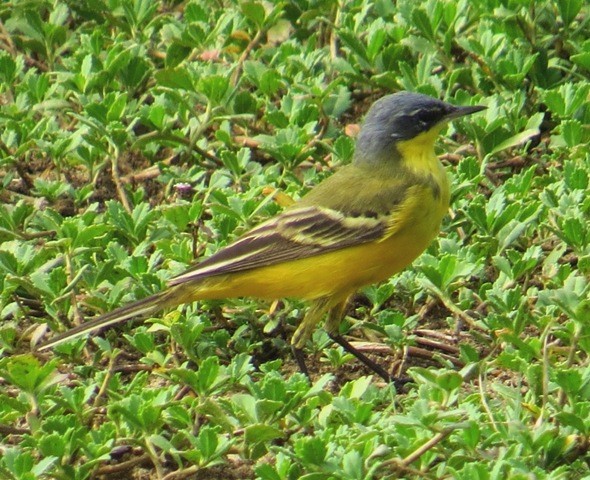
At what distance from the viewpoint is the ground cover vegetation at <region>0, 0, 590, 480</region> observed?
5.45m

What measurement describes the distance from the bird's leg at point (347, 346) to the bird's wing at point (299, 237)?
1.12 ft

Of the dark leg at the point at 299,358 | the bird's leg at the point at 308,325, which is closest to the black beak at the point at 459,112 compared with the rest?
the bird's leg at the point at 308,325

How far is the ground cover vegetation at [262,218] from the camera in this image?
5.45 meters

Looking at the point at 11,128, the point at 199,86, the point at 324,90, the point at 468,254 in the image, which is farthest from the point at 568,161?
the point at 11,128

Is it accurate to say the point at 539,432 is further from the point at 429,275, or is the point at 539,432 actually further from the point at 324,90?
the point at 324,90

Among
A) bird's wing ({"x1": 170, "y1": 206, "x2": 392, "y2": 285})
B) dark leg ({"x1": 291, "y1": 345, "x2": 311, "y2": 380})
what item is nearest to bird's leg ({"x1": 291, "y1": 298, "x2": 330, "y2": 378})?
dark leg ({"x1": 291, "y1": 345, "x2": 311, "y2": 380})

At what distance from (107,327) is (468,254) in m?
1.94

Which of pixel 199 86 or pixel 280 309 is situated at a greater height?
pixel 199 86

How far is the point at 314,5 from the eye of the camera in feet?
30.9

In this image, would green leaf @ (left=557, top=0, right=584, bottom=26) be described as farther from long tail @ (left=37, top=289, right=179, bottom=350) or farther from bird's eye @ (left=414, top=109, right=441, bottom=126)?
long tail @ (left=37, top=289, right=179, bottom=350)

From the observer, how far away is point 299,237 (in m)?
6.82

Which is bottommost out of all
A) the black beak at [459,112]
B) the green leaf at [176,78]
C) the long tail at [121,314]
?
the long tail at [121,314]

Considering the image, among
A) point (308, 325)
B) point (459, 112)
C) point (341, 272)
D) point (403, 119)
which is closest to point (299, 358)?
point (308, 325)

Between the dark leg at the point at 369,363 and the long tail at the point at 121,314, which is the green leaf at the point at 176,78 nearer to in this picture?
the long tail at the point at 121,314
